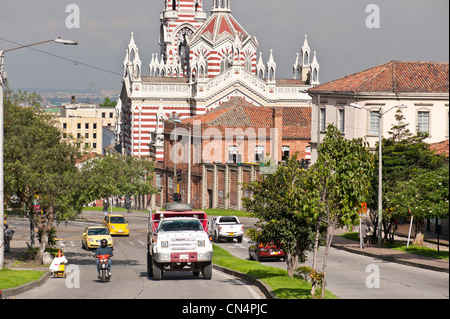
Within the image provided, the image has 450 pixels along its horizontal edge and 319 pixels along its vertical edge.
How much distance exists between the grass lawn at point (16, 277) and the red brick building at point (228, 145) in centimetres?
4488

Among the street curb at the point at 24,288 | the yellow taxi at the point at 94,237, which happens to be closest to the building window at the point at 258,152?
the yellow taxi at the point at 94,237

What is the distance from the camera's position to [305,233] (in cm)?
2792

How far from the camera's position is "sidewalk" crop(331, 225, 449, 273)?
35.8m

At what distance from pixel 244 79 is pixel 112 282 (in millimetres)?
77074

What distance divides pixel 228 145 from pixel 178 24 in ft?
137

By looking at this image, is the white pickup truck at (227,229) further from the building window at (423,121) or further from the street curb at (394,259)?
the building window at (423,121)

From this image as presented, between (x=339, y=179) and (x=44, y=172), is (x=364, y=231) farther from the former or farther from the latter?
(x=339, y=179)

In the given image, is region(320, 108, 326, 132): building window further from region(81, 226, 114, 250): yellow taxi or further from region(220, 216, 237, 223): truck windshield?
region(81, 226, 114, 250): yellow taxi

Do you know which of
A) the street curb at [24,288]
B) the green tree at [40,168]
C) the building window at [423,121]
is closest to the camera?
the street curb at [24,288]

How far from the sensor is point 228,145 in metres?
82.8

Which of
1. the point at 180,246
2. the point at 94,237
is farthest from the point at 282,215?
the point at 94,237

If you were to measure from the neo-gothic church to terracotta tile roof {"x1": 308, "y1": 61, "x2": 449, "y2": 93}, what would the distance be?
138 feet

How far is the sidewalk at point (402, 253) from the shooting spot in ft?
118

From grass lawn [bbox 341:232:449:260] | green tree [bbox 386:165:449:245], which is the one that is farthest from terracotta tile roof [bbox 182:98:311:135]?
green tree [bbox 386:165:449:245]
